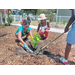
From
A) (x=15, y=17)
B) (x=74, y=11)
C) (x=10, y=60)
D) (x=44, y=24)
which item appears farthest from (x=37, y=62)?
(x=15, y=17)

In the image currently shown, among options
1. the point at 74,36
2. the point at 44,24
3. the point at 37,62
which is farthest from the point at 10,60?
the point at 44,24

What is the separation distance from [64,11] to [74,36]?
16.1 m

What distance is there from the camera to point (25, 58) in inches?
70.3

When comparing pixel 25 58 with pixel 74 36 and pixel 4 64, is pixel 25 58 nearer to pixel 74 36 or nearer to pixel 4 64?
pixel 4 64

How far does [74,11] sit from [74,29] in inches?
14.9

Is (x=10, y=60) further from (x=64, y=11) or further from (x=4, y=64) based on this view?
(x=64, y=11)

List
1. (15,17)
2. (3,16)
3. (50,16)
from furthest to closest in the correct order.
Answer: (15,17)
(50,16)
(3,16)

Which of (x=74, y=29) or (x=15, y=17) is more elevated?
(x=15, y=17)
